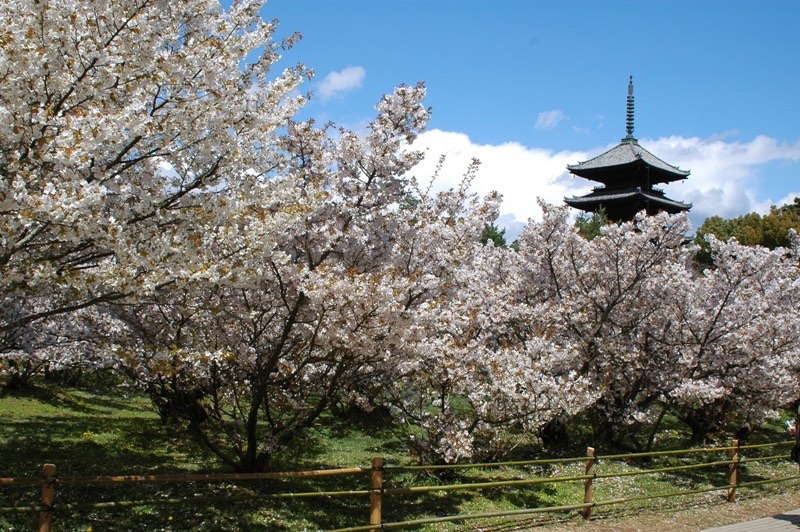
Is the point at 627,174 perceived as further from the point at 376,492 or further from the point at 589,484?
the point at 376,492

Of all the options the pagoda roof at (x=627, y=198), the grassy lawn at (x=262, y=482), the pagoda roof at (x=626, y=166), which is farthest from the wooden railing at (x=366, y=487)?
the pagoda roof at (x=626, y=166)

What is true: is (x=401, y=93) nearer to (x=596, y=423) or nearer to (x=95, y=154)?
(x=95, y=154)

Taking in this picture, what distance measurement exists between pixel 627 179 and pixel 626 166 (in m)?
1.66

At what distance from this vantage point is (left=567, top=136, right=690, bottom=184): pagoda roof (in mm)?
42219

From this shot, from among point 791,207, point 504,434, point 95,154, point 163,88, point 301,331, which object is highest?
point 791,207

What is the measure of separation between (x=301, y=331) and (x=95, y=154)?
153 inches

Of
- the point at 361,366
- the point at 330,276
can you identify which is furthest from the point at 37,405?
the point at 330,276

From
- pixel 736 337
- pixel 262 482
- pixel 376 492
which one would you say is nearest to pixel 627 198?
pixel 736 337

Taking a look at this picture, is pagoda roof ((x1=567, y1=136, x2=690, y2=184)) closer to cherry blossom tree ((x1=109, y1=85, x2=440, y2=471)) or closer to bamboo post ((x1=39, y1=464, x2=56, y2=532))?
cherry blossom tree ((x1=109, y1=85, x2=440, y2=471))

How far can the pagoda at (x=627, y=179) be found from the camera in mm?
42188

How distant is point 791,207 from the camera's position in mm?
46344

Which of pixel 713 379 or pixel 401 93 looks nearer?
pixel 401 93

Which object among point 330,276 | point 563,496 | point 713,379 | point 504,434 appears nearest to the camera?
point 330,276

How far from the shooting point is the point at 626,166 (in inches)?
1665
